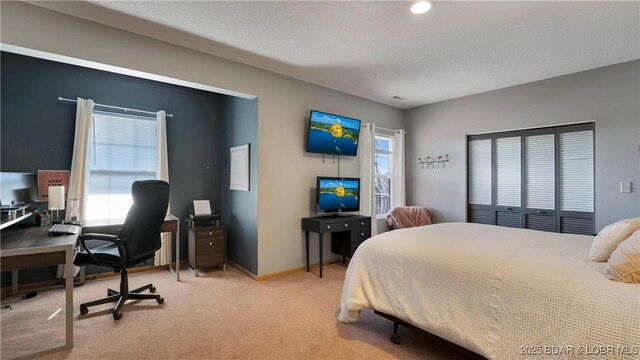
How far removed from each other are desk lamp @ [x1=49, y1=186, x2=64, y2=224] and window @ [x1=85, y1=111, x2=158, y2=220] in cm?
47

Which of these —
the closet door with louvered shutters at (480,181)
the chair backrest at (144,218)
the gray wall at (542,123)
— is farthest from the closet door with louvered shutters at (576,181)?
the chair backrest at (144,218)

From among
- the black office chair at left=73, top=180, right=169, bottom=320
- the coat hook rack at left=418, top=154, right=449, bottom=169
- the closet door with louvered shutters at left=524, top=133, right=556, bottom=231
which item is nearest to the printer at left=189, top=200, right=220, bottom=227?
the black office chair at left=73, top=180, right=169, bottom=320

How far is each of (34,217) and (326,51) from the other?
138 inches

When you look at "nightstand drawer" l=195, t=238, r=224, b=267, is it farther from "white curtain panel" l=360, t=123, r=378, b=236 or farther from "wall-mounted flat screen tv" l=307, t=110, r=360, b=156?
"white curtain panel" l=360, t=123, r=378, b=236

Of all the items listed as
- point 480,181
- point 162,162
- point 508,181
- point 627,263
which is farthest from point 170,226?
point 508,181

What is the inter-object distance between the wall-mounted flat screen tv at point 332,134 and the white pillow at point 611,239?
2.97m

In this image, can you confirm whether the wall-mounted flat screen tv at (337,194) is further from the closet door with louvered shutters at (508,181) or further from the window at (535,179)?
the closet door with louvered shutters at (508,181)

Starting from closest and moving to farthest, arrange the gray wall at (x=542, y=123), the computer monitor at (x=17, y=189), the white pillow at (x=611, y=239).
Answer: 1. the white pillow at (x=611, y=239)
2. the computer monitor at (x=17, y=189)
3. the gray wall at (x=542, y=123)

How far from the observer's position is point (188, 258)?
414cm

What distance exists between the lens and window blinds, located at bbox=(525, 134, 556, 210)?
390 cm

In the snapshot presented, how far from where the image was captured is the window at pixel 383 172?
5094mm

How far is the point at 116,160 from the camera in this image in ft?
12.2

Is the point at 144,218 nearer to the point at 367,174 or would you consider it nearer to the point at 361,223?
the point at 361,223

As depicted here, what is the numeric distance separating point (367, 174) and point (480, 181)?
1753 millimetres
